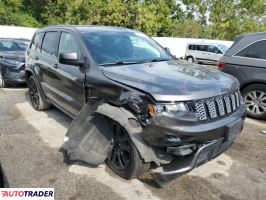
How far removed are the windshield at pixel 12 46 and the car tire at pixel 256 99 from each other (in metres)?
7.25

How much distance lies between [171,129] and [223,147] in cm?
88

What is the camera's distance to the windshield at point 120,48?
4.08m

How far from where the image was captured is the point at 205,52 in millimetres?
21750

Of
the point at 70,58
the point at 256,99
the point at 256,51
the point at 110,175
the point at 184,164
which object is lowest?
the point at 110,175

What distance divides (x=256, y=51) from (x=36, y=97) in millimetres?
4851

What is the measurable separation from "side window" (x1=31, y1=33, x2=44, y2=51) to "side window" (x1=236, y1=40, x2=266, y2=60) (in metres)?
4.26

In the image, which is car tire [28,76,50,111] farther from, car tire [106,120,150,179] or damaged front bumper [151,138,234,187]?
damaged front bumper [151,138,234,187]

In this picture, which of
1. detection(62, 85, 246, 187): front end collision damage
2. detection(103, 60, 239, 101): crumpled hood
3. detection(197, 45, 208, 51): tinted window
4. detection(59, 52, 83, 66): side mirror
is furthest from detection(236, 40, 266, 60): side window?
detection(197, 45, 208, 51): tinted window

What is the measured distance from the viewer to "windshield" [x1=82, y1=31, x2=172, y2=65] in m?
4.08

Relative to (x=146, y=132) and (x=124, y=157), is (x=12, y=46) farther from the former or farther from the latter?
(x=146, y=132)

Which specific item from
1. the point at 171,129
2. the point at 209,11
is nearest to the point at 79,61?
the point at 171,129

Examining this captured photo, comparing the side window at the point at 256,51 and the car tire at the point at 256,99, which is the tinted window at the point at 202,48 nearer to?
the side window at the point at 256,51

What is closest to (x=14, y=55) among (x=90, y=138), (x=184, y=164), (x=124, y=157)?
(x=90, y=138)

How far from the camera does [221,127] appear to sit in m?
3.19
